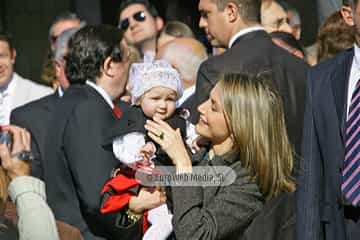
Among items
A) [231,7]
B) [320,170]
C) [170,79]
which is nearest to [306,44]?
[231,7]

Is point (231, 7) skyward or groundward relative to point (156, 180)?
skyward

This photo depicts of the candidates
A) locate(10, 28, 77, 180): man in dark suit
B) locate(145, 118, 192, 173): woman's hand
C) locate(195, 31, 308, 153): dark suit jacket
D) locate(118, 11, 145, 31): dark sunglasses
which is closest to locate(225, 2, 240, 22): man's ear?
locate(195, 31, 308, 153): dark suit jacket

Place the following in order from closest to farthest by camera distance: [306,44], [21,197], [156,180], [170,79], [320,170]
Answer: [21,197] < [320,170] < [156,180] < [170,79] < [306,44]

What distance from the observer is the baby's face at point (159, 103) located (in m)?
5.88

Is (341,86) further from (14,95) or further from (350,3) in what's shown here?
(14,95)

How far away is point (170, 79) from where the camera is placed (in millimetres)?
6016

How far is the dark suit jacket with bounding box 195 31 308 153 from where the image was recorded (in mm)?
6398

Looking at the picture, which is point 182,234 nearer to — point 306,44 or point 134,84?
point 134,84

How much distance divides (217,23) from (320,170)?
1.76m

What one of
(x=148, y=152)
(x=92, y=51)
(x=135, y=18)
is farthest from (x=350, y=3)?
(x=135, y=18)

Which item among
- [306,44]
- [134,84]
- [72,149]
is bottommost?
[306,44]

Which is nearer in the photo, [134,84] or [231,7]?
[134,84]

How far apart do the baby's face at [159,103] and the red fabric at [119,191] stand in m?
Result: 0.39

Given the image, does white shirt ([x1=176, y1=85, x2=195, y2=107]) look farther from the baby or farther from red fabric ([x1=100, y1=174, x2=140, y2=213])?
red fabric ([x1=100, y1=174, x2=140, y2=213])
